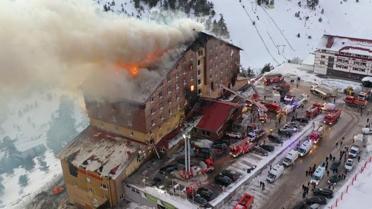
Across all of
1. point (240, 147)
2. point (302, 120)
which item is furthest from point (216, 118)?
point (302, 120)

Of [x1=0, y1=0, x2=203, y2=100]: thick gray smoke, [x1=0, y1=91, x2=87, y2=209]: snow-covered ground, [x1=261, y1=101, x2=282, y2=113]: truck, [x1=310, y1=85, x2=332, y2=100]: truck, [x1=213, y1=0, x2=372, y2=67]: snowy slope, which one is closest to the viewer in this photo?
[x1=0, y1=0, x2=203, y2=100]: thick gray smoke

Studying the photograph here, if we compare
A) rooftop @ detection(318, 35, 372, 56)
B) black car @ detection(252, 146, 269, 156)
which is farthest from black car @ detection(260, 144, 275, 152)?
rooftop @ detection(318, 35, 372, 56)

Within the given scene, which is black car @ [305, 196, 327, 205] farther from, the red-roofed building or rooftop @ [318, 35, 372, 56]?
rooftop @ [318, 35, 372, 56]

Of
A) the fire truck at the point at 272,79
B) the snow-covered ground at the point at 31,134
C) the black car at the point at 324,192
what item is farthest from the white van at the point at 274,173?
the snow-covered ground at the point at 31,134

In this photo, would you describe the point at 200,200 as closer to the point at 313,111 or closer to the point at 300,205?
the point at 300,205

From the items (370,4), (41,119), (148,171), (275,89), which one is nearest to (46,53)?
(148,171)

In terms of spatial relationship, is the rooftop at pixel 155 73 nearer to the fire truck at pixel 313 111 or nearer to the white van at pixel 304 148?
the white van at pixel 304 148
